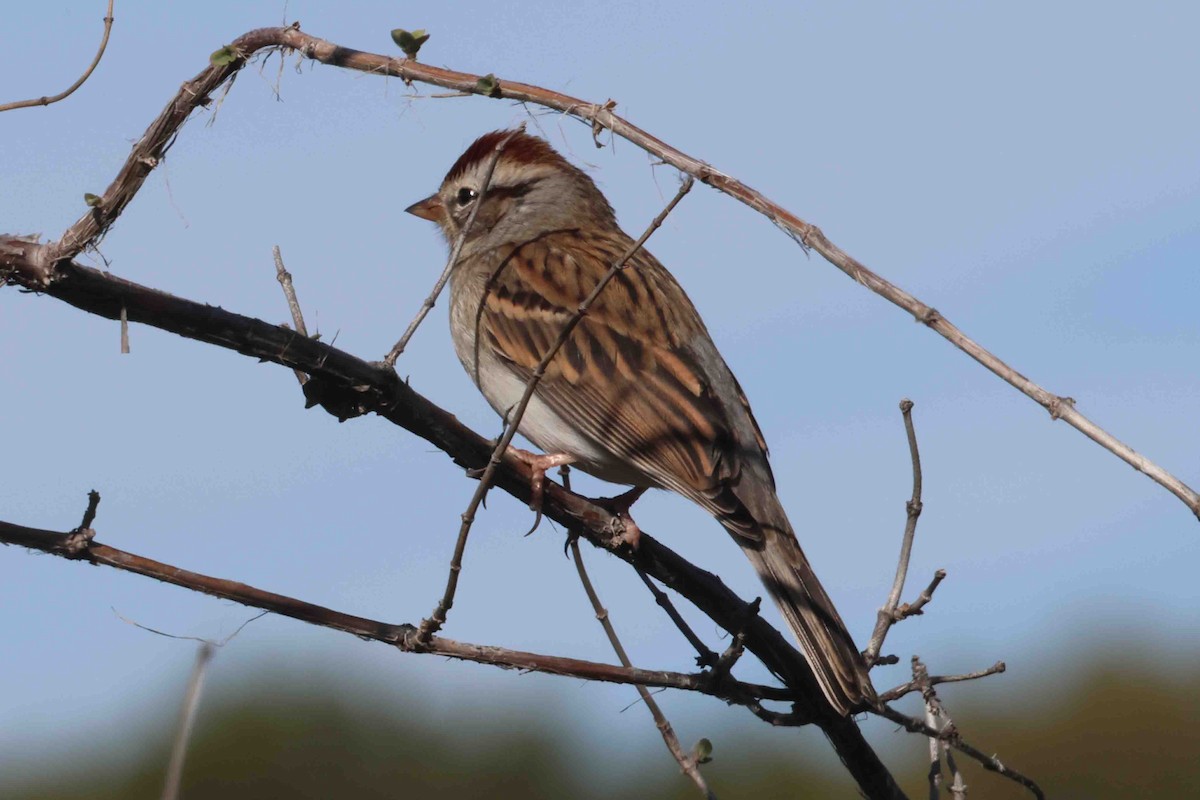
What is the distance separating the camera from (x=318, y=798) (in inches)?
983

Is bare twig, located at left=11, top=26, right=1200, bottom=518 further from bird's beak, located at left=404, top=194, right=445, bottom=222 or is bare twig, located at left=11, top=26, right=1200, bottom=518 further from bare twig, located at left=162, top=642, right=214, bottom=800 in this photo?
bird's beak, located at left=404, top=194, right=445, bottom=222

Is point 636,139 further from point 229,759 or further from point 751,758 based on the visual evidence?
point 229,759

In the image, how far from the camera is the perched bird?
5.05m

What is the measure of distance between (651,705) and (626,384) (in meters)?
2.30

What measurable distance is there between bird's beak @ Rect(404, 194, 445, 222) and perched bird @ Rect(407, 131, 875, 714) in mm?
478

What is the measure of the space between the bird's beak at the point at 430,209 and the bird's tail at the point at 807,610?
293cm

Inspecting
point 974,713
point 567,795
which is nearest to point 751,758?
point 567,795

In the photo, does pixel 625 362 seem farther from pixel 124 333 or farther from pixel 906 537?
pixel 124 333

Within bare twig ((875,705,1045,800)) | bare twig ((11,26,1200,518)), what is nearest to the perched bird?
bare twig ((875,705,1045,800))

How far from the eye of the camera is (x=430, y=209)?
24.9 feet

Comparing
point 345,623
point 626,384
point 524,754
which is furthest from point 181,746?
point 524,754

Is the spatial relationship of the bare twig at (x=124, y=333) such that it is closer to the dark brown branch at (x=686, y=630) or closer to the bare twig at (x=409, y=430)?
the bare twig at (x=409, y=430)

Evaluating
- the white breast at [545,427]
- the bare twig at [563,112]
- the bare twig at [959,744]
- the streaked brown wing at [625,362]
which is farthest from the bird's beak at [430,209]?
the bare twig at [959,744]

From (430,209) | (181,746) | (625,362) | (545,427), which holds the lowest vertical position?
(181,746)
